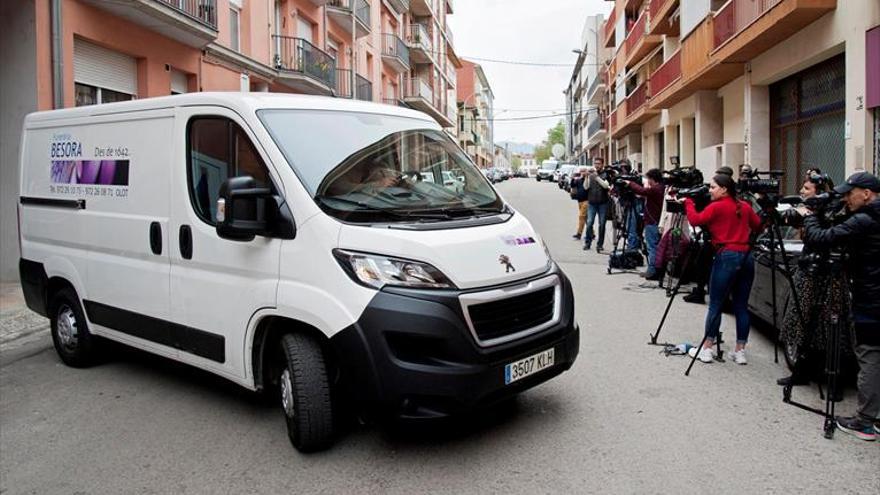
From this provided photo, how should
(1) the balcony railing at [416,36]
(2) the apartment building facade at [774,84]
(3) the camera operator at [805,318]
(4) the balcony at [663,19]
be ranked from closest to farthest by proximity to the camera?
(3) the camera operator at [805,318]
(2) the apartment building facade at [774,84]
(4) the balcony at [663,19]
(1) the balcony railing at [416,36]

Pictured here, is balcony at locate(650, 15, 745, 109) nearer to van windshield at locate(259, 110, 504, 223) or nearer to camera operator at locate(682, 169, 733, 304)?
camera operator at locate(682, 169, 733, 304)

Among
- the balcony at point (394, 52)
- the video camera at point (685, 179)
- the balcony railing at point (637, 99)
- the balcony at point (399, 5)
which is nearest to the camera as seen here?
the video camera at point (685, 179)

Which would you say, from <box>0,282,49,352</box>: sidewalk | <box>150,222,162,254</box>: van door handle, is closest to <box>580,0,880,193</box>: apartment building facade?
<box>150,222,162,254</box>: van door handle

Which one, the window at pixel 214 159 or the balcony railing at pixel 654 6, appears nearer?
the window at pixel 214 159

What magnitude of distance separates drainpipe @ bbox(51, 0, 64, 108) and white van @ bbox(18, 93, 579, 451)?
6.49 meters

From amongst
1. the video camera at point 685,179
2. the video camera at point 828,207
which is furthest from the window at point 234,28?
the video camera at point 828,207

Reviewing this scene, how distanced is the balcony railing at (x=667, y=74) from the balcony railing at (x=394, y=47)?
50.5 feet

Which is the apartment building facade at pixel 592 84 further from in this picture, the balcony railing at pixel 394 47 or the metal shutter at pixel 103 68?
the metal shutter at pixel 103 68

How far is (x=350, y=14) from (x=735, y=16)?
1519cm

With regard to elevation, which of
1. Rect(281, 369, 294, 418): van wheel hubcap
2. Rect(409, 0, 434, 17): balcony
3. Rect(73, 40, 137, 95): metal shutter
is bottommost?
Rect(281, 369, 294, 418): van wheel hubcap

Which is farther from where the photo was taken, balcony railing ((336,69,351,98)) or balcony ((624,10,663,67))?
balcony ((624,10,663,67))

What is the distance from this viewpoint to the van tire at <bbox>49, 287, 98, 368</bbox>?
599 cm

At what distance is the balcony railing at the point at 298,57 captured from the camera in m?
20.6

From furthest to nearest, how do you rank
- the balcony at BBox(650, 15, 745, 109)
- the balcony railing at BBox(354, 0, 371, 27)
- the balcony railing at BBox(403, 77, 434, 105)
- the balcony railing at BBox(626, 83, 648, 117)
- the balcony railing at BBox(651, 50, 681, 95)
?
1. the balcony railing at BBox(403, 77, 434, 105)
2. the balcony railing at BBox(626, 83, 648, 117)
3. the balcony railing at BBox(354, 0, 371, 27)
4. the balcony railing at BBox(651, 50, 681, 95)
5. the balcony at BBox(650, 15, 745, 109)
